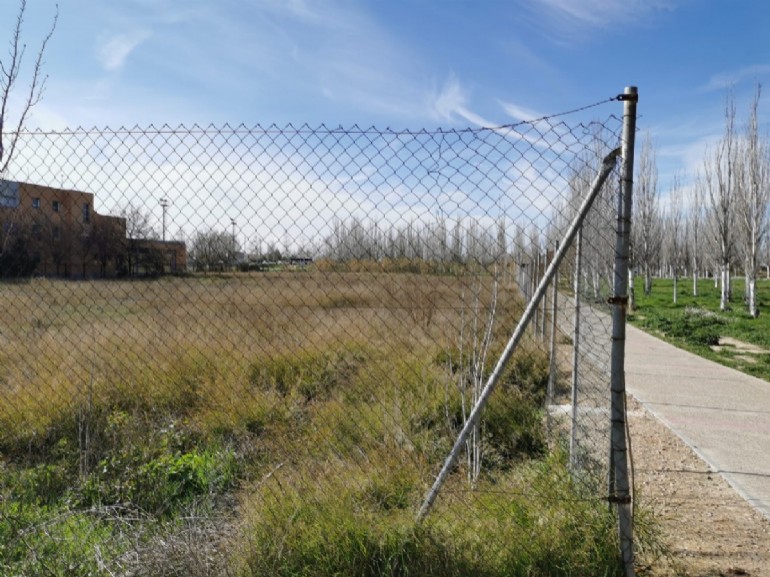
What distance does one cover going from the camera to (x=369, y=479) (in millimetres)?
3584

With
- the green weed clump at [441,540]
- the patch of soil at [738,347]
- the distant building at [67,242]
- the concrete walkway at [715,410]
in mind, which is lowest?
the patch of soil at [738,347]

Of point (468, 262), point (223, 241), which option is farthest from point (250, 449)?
point (468, 262)

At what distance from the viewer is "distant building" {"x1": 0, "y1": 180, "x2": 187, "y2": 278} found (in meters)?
3.92

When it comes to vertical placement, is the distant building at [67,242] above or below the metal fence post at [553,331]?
above

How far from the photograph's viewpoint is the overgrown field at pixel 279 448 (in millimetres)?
2654

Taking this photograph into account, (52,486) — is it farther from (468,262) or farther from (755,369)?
(755,369)

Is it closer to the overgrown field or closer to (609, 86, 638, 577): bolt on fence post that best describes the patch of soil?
the overgrown field

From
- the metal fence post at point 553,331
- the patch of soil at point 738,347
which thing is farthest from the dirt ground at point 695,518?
the patch of soil at point 738,347

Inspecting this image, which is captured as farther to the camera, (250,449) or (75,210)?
(250,449)

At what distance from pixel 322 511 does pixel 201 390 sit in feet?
13.8

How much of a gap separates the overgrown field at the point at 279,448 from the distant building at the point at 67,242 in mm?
210

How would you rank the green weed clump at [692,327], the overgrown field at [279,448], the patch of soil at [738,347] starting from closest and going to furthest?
the overgrown field at [279,448], the patch of soil at [738,347], the green weed clump at [692,327]

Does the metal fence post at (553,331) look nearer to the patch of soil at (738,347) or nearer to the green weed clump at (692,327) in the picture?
the patch of soil at (738,347)

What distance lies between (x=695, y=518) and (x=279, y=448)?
3.43 m
